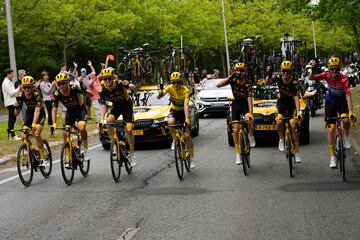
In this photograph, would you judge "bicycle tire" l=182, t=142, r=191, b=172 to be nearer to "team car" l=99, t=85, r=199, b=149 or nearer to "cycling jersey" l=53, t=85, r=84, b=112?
"cycling jersey" l=53, t=85, r=84, b=112

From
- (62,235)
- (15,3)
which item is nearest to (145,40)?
(15,3)

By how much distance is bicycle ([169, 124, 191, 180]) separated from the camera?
Answer: 1011cm

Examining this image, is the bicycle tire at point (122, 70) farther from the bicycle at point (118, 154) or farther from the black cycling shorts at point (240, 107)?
the black cycling shorts at point (240, 107)

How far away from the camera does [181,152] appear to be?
34.1 ft

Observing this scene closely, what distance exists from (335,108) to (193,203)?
130 inches

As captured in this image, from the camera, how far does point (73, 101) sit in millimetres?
10914

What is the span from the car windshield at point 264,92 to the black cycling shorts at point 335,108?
518cm

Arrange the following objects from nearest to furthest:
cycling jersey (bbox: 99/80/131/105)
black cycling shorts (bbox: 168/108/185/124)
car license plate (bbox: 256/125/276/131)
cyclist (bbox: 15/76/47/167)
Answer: cyclist (bbox: 15/76/47/167) < black cycling shorts (bbox: 168/108/185/124) < cycling jersey (bbox: 99/80/131/105) < car license plate (bbox: 256/125/276/131)

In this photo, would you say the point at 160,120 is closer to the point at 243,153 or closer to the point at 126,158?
the point at 126,158

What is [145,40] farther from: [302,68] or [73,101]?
[73,101]

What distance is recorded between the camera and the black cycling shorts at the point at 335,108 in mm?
9961

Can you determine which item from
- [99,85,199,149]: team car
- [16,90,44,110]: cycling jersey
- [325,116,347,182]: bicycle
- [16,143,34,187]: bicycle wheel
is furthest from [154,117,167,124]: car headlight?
[325,116,347,182]: bicycle

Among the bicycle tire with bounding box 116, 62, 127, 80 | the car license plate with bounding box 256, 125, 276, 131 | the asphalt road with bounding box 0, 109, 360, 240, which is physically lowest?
the asphalt road with bounding box 0, 109, 360, 240

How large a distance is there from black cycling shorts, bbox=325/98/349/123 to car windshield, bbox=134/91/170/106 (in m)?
6.50
